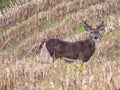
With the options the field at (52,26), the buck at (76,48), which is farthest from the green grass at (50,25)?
the buck at (76,48)

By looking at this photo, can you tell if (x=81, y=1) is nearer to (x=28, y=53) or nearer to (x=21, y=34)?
(x=21, y=34)

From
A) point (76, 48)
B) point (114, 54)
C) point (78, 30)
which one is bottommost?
point (114, 54)

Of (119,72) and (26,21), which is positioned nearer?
(119,72)

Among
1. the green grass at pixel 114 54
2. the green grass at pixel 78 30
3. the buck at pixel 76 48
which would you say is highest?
the buck at pixel 76 48

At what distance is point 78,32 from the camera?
21250mm

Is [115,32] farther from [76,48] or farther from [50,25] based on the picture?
[50,25]

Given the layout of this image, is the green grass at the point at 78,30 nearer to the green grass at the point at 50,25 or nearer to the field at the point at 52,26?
the field at the point at 52,26

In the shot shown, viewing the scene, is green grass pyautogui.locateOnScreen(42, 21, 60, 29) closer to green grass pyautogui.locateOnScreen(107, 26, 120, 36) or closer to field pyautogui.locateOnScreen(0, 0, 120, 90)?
field pyautogui.locateOnScreen(0, 0, 120, 90)

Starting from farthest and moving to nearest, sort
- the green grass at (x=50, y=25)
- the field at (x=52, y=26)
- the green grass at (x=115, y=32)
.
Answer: the green grass at (x=50, y=25), the green grass at (x=115, y=32), the field at (x=52, y=26)

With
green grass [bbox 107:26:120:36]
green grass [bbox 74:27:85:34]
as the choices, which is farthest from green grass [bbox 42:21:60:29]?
green grass [bbox 107:26:120:36]

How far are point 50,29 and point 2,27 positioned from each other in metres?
4.40

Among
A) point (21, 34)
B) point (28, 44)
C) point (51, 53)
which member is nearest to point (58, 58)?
point (51, 53)

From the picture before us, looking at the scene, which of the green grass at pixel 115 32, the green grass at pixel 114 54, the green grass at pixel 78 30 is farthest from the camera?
the green grass at pixel 78 30

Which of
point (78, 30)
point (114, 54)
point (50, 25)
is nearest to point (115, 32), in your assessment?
point (78, 30)
